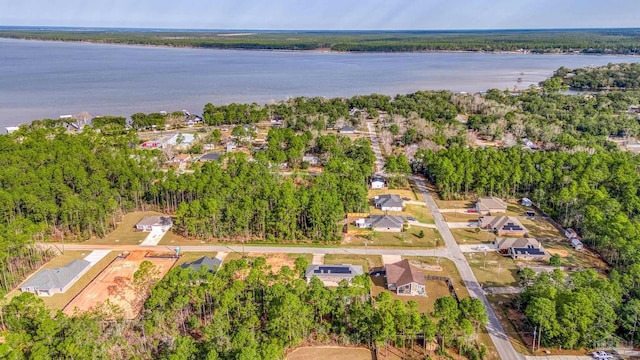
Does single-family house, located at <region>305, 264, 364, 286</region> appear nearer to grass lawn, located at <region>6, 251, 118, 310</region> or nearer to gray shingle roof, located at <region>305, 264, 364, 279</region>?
gray shingle roof, located at <region>305, 264, 364, 279</region>

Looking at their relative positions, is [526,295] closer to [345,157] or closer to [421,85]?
[345,157]

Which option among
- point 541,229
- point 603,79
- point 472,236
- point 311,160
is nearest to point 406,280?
point 472,236

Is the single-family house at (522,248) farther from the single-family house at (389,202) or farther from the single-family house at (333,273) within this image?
the single-family house at (333,273)

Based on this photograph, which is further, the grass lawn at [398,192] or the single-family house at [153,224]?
the grass lawn at [398,192]

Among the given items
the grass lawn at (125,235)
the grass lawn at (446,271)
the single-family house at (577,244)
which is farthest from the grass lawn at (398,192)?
the grass lawn at (125,235)

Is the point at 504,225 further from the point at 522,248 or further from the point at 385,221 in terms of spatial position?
the point at 385,221

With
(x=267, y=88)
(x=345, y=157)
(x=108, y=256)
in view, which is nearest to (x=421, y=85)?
(x=267, y=88)
